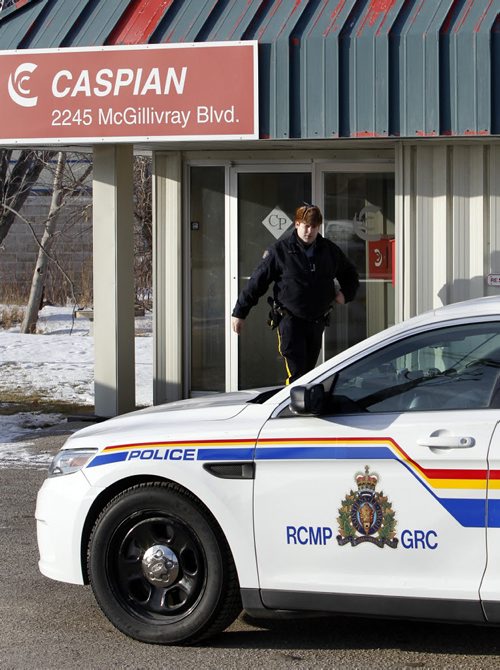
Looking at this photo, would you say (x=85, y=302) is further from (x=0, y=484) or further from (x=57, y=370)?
(x=0, y=484)

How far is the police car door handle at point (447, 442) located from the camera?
4523 mm

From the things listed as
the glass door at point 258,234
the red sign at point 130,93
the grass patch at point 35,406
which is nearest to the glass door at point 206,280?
the glass door at point 258,234

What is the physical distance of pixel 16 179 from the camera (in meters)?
20.5

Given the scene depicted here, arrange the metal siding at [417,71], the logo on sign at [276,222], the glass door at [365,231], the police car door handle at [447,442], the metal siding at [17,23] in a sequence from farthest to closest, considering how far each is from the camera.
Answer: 1. the logo on sign at [276,222]
2. the glass door at [365,231]
3. the metal siding at [17,23]
4. the metal siding at [417,71]
5. the police car door handle at [447,442]

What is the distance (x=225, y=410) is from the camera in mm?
5125

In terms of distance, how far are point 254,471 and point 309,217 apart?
3264 mm

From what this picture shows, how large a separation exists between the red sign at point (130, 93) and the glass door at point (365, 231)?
65.3 inches

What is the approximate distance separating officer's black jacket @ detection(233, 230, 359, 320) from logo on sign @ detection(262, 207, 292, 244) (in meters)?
3.13

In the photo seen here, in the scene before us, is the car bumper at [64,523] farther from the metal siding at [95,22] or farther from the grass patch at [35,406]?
the grass patch at [35,406]

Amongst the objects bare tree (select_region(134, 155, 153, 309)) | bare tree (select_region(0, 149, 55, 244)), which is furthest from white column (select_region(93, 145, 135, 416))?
bare tree (select_region(134, 155, 153, 309))

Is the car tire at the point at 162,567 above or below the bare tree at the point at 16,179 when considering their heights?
below

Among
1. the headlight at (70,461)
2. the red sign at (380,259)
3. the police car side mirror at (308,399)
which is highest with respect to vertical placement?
the red sign at (380,259)

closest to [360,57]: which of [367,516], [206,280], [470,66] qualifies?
[470,66]

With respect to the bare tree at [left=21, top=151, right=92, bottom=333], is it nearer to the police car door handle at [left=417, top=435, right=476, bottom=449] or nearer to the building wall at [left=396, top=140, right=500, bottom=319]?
the building wall at [left=396, top=140, right=500, bottom=319]
